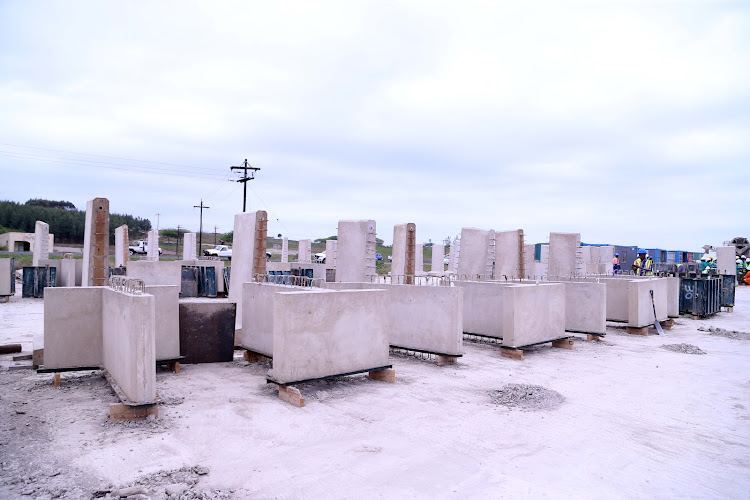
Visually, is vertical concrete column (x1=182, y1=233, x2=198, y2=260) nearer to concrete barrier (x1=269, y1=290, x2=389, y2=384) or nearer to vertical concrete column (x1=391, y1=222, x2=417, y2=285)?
vertical concrete column (x1=391, y1=222, x2=417, y2=285)

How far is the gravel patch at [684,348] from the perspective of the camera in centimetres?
1154

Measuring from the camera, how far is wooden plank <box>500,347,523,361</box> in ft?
34.0

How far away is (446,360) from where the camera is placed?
31.6 ft

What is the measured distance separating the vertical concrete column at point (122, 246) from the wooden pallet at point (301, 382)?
16.3 m

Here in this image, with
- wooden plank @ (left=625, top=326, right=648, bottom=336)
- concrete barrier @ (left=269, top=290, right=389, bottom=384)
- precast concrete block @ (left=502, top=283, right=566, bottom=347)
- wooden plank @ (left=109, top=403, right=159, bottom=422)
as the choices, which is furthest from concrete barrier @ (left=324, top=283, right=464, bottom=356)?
wooden plank @ (left=625, top=326, right=648, bottom=336)

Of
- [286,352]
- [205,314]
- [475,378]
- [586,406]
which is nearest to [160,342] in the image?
Answer: [205,314]

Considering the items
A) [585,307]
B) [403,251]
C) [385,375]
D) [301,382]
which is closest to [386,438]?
[301,382]

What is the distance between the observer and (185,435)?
18.3ft

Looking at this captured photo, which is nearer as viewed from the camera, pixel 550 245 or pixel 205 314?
pixel 205 314

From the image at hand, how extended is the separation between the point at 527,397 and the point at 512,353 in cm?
321

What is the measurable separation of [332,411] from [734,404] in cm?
565

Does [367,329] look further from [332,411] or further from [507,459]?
[507,459]

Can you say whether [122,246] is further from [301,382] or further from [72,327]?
[301,382]

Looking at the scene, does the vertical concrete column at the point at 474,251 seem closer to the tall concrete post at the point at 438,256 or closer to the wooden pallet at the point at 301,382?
the wooden pallet at the point at 301,382
